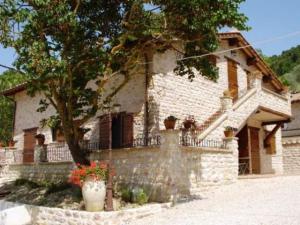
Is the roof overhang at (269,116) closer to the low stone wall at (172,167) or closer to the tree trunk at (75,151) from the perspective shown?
the low stone wall at (172,167)

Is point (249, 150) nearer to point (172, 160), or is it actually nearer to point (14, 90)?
point (172, 160)

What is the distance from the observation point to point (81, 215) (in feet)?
36.8

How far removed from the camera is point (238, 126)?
56.2 feet

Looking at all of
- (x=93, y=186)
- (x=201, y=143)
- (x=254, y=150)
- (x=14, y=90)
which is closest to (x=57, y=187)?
(x=93, y=186)

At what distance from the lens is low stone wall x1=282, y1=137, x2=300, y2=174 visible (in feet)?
87.4

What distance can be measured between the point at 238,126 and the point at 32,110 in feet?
40.2

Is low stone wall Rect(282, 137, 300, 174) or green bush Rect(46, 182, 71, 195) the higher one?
low stone wall Rect(282, 137, 300, 174)

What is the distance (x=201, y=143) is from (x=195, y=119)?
341 cm

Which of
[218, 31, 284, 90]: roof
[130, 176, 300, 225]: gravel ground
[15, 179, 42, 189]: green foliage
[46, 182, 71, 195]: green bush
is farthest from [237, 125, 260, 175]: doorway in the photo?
[15, 179, 42, 189]: green foliage

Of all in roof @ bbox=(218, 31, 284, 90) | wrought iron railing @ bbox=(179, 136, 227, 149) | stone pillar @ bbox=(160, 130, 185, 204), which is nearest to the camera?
stone pillar @ bbox=(160, 130, 185, 204)

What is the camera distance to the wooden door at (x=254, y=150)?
2217cm

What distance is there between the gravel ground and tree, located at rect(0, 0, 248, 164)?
4.20 meters

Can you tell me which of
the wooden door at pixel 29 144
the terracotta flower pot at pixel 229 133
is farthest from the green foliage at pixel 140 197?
the wooden door at pixel 29 144

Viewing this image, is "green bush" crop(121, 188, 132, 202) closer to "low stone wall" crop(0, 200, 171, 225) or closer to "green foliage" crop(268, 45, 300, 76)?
"low stone wall" crop(0, 200, 171, 225)
